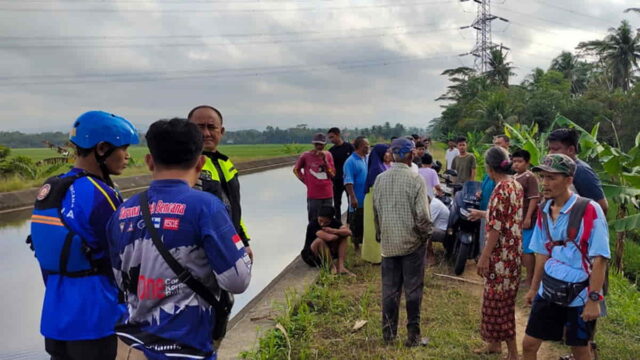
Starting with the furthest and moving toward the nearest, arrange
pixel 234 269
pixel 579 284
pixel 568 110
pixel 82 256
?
pixel 568 110 → pixel 579 284 → pixel 82 256 → pixel 234 269

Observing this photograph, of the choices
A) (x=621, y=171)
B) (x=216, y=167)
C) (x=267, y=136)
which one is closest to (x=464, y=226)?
(x=621, y=171)

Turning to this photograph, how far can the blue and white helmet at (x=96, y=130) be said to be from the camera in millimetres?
2131

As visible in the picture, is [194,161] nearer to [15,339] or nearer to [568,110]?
[15,339]

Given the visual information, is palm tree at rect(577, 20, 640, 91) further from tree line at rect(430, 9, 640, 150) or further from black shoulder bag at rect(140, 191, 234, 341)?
black shoulder bag at rect(140, 191, 234, 341)

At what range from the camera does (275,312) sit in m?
4.44

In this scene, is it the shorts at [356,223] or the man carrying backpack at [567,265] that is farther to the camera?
the shorts at [356,223]

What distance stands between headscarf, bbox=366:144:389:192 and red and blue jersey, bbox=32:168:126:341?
168 inches

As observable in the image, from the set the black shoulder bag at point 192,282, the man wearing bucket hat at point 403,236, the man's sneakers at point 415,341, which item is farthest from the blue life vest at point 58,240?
the man's sneakers at point 415,341

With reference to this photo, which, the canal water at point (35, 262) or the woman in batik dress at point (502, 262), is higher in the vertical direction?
the woman in batik dress at point (502, 262)

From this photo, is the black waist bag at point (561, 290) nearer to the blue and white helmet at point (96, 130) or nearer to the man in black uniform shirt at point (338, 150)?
the blue and white helmet at point (96, 130)

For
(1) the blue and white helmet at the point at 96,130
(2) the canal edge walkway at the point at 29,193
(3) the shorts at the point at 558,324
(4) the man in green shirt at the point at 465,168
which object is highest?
(1) the blue and white helmet at the point at 96,130

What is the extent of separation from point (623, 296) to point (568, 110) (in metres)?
22.5

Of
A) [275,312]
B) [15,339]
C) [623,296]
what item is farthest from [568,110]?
[15,339]

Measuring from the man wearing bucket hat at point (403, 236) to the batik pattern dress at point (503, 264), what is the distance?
55cm
